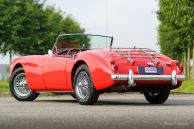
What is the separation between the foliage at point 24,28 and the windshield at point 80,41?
3013 cm

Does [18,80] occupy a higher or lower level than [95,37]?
lower

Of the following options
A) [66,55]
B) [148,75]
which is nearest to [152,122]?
[148,75]

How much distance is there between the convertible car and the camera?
1134 centimetres

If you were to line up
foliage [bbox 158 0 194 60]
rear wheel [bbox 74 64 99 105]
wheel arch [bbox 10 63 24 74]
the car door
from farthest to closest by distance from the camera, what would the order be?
foliage [bbox 158 0 194 60], wheel arch [bbox 10 63 24 74], the car door, rear wheel [bbox 74 64 99 105]

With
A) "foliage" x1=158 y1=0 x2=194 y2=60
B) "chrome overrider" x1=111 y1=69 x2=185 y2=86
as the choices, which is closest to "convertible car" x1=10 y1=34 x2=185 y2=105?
"chrome overrider" x1=111 y1=69 x2=185 y2=86

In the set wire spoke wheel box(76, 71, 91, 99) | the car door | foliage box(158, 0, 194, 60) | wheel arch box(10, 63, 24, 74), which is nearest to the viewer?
wire spoke wheel box(76, 71, 91, 99)

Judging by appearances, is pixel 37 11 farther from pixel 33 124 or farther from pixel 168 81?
pixel 33 124

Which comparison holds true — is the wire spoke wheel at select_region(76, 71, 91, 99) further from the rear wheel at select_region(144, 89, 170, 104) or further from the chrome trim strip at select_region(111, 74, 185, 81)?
the rear wheel at select_region(144, 89, 170, 104)

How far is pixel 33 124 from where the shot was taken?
293 inches

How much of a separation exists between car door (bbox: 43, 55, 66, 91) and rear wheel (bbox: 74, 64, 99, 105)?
48 cm

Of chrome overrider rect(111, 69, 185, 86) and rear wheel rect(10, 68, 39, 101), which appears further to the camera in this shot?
rear wheel rect(10, 68, 39, 101)

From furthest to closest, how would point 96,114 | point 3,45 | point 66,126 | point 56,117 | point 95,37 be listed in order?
point 3,45 < point 95,37 < point 96,114 < point 56,117 < point 66,126

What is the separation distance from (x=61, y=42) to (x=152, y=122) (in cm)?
617

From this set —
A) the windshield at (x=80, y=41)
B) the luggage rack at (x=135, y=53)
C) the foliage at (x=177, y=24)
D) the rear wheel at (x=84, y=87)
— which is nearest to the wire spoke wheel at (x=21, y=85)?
the windshield at (x=80, y=41)
